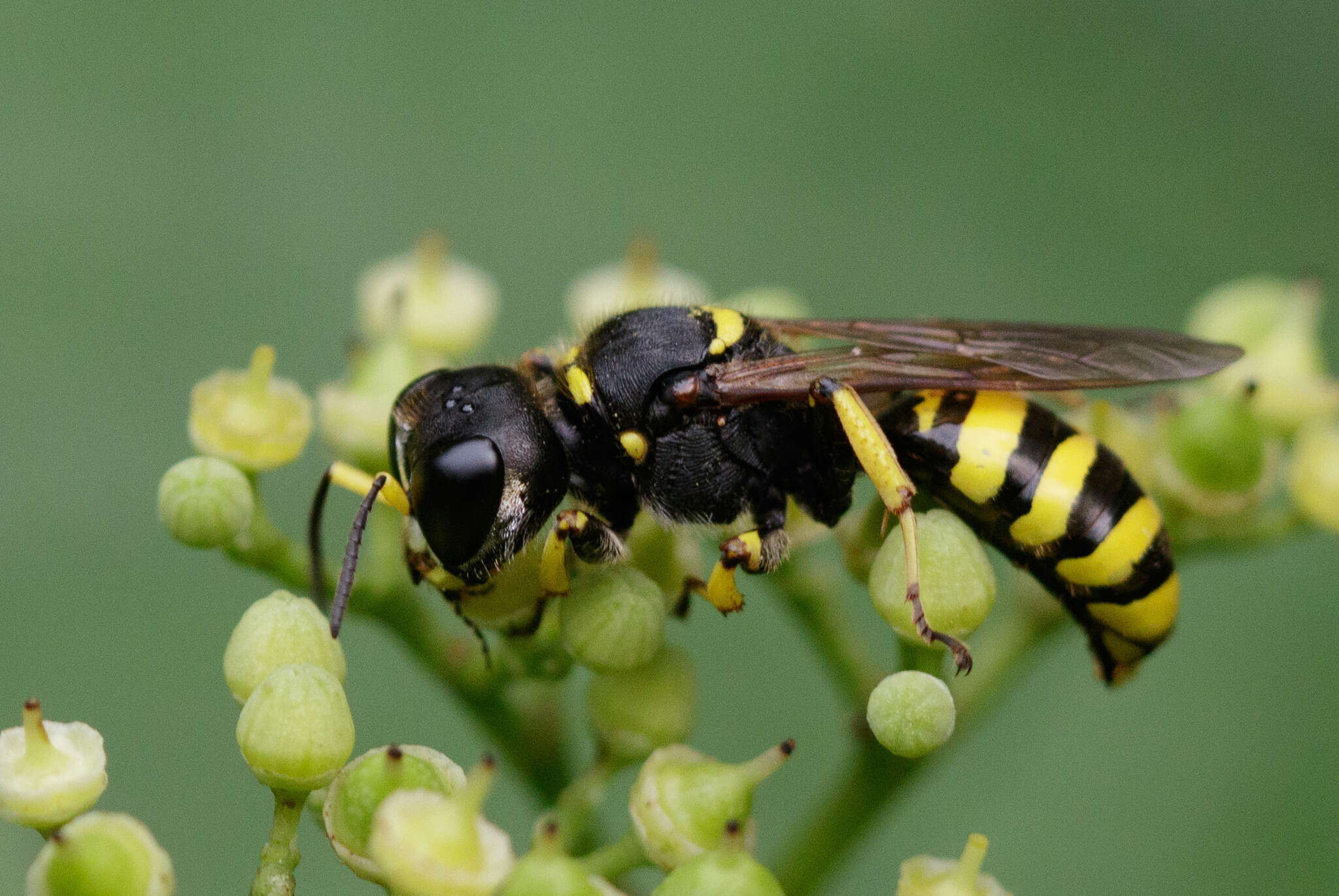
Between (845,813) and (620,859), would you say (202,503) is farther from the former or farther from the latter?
(845,813)

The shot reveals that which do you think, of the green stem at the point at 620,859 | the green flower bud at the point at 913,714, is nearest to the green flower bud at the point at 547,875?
the green stem at the point at 620,859

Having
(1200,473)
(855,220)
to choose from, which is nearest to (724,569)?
(1200,473)

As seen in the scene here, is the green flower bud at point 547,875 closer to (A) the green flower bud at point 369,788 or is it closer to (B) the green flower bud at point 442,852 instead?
(B) the green flower bud at point 442,852

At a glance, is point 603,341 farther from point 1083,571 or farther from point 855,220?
point 855,220

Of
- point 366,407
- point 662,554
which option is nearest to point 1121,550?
point 662,554

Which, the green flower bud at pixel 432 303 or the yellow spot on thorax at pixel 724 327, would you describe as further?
the green flower bud at pixel 432 303

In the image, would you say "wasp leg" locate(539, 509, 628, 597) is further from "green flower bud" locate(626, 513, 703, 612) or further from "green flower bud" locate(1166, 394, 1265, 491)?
"green flower bud" locate(1166, 394, 1265, 491)
